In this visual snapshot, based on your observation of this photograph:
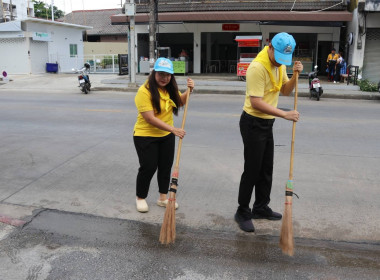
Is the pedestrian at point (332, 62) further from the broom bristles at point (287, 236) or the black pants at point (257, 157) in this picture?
the broom bristles at point (287, 236)

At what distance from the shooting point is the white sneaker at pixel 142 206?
4449 mm

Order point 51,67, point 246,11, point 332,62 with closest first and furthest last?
point 332,62, point 246,11, point 51,67

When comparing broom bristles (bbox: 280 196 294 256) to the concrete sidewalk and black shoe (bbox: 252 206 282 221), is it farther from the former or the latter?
the concrete sidewalk

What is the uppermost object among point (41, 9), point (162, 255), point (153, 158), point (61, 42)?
point (41, 9)

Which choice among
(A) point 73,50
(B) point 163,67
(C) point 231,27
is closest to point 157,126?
(B) point 163,67

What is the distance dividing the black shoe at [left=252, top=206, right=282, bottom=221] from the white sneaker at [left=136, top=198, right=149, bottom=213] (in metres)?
1.18

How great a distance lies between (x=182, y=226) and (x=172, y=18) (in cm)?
1893

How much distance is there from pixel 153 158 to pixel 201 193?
42.0 inches

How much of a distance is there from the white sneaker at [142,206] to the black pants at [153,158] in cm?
6

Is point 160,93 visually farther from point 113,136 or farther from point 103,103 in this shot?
point 103,103

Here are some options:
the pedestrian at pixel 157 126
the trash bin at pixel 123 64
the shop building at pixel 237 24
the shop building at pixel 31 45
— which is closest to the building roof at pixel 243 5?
the shop building at pixel 237 24

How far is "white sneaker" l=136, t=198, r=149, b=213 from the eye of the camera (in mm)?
4449

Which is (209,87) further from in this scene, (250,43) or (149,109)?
(149,109)

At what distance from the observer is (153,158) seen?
4.27 metres
